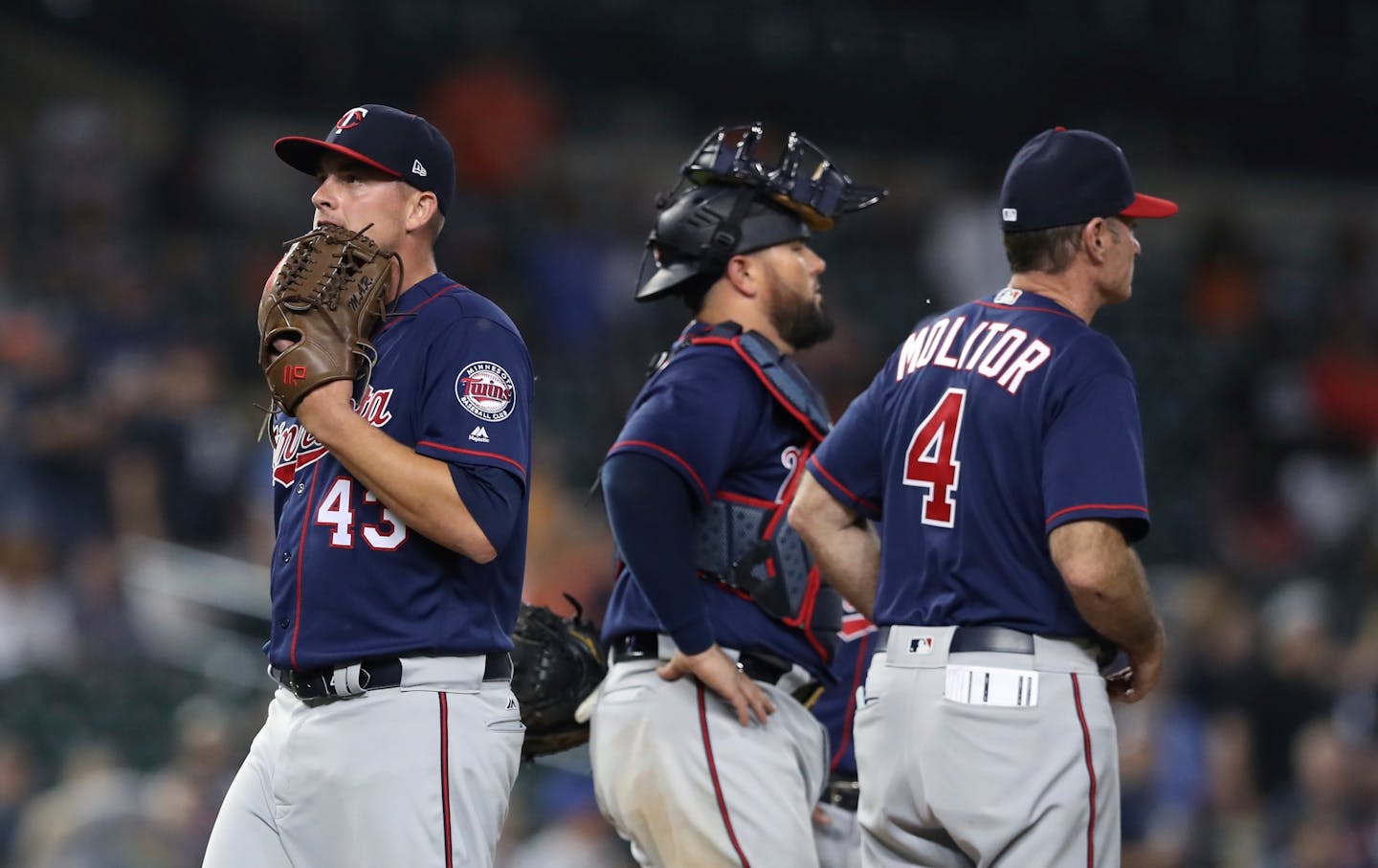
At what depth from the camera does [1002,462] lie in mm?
3500

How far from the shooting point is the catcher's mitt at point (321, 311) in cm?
327

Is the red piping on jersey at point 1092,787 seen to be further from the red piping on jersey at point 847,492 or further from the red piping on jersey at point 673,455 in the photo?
the red piping on jersey at point 673,455

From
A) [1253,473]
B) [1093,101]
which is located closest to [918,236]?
[1093,101]

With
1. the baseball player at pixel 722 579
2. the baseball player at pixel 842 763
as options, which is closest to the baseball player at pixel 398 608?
the baseball player at pixel 722 579

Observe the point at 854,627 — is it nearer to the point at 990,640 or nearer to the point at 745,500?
the point at 745,500

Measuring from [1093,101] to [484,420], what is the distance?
38.5 feet

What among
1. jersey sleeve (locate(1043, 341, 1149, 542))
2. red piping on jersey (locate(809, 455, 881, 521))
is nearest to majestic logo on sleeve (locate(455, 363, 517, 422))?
red piping on jersey (locate(809, 455, 881, 521))

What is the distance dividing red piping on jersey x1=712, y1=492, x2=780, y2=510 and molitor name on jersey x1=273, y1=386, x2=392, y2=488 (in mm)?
938

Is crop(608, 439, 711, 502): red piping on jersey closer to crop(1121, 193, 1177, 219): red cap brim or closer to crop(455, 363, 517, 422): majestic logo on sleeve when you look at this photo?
crop(455, 363, 517, 422): majestic logo on sleeve

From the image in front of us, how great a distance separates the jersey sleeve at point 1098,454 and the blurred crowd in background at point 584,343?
12.9 feet

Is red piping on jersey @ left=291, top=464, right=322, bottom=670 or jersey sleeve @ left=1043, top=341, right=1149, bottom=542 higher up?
jersey sleeve @ left=1043, top=341, right=1149, bottom=542

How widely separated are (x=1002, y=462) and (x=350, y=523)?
3.95 feet

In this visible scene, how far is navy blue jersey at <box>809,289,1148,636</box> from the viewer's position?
3.40 metres

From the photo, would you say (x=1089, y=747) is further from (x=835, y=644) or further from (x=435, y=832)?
(x=435, y=832)
